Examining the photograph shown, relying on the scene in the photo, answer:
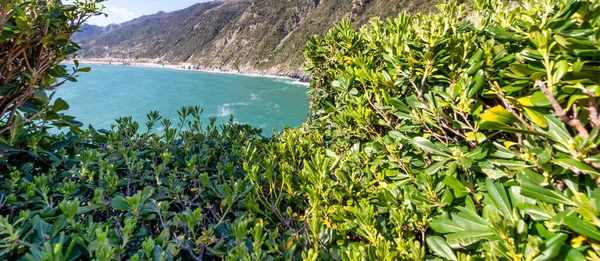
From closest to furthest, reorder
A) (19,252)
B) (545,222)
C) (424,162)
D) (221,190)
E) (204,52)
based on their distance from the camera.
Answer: (545,222) → (19,252) → (424,162) → (221,190) → (204,52)

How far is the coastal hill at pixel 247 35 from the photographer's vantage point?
202 feet

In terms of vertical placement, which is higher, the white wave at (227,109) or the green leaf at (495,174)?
the green leaf at (495,174)

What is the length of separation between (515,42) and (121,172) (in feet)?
7.93

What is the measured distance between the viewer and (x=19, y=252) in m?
0.88

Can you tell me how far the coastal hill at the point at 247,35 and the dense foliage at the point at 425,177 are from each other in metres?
40.7

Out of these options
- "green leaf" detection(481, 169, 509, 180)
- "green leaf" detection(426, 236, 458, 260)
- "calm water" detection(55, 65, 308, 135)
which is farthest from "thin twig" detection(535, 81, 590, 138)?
"calm water" detection(55, 65, 308, 135)

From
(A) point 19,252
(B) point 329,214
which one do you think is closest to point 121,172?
(A) point 19,252

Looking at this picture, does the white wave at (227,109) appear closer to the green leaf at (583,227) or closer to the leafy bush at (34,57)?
the leafy bush at (34,57)

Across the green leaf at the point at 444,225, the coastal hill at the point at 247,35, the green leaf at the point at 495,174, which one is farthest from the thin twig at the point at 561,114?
the coastal hill at the point at 247,35

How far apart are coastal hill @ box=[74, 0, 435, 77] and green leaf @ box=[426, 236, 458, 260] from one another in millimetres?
41267

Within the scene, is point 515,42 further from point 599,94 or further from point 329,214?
point 329,214

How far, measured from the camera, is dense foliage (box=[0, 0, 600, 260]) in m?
0.74

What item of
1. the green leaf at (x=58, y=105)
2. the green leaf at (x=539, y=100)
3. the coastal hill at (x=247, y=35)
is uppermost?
the coastal hill at (x=247, y=35)

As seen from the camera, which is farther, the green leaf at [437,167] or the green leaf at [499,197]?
the green leaf at [437,167]
